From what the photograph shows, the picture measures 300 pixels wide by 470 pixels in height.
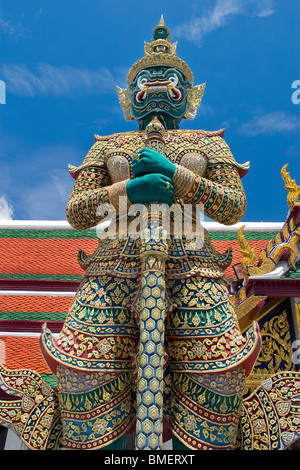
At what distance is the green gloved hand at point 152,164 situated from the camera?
117 inches

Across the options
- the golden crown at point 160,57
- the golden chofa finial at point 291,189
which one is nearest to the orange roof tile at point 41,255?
the golden chofa finial at point 291,189

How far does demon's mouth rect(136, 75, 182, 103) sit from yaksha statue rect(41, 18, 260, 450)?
0.06 ft

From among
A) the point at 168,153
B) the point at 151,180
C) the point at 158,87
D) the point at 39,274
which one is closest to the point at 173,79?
the point at 158,87

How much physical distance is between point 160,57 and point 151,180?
1337 millimetres

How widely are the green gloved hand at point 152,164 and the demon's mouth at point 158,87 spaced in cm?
78

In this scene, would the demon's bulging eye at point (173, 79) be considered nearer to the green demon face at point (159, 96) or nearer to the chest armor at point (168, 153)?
the green demon face at point (159, 96)

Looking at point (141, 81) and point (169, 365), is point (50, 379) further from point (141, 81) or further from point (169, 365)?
point (141, 81)

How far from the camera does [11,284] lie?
20.5ft

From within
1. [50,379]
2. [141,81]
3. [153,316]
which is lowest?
[50,379]

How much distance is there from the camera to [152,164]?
2961 mm

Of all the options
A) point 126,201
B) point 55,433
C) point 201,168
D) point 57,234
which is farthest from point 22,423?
point 57,234

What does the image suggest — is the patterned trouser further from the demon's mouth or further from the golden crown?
the golden crown
